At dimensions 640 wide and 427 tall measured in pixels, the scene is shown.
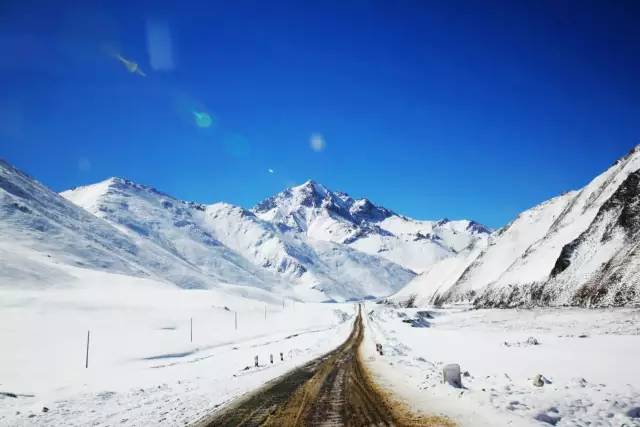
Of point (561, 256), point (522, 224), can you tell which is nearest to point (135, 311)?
point (561, 256)

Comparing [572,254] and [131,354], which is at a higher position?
[572,254]

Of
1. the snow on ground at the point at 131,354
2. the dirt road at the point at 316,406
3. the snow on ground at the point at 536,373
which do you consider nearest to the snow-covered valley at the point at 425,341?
the snow on ground at the point at 536,373

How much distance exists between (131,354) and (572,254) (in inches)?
2392

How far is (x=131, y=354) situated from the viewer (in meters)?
48.6

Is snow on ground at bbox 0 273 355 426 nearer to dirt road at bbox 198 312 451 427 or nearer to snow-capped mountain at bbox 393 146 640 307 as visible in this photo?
dirt road at bbox 198 312 451 427

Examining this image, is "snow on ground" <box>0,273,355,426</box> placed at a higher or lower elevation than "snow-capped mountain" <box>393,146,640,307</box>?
lower

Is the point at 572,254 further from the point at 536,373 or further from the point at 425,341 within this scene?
the point at 536,373

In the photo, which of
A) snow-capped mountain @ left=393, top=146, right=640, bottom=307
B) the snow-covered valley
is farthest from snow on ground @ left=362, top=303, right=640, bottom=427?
snow-capped mountain @ left=393, top=146, right=640, bottom=307

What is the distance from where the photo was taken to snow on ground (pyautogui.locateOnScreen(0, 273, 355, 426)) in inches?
669

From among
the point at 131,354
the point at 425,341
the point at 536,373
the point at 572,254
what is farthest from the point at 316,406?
the point at 572,254

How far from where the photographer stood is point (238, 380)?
76.8 feet

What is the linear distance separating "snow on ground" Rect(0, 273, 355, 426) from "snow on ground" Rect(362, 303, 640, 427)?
728cm

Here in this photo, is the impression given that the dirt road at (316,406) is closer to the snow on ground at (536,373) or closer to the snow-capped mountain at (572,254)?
the snow on ground at (536,373)

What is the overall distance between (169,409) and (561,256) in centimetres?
6705
